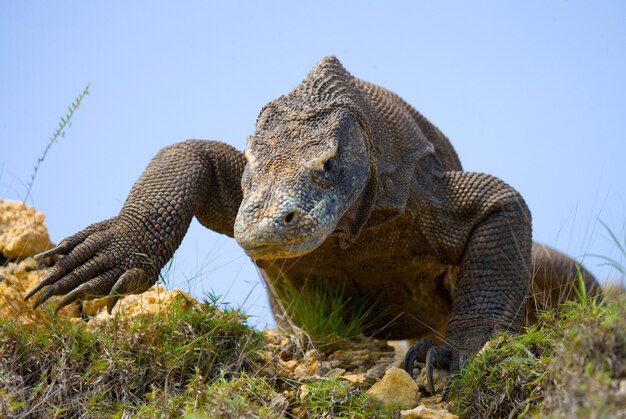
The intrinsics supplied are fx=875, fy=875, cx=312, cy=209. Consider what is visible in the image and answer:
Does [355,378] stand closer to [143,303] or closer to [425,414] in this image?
[425,414]

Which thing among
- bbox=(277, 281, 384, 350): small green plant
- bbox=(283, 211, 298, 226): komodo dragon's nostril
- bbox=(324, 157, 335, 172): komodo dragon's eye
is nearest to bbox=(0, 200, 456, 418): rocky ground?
bbox=(277, 281, 384, 350): small green plant

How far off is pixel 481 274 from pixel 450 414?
1.50 m

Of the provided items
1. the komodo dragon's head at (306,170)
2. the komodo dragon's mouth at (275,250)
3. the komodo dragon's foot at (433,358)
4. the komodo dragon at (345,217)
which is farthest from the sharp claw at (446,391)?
the komodo dragon's mouth at (275,250)

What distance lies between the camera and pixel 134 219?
4895 mm

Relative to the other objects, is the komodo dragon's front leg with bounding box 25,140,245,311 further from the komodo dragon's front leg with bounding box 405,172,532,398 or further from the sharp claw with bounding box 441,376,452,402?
the sharp claw with bounding box 441,376,452,402

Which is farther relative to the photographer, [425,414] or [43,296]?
[43,296]

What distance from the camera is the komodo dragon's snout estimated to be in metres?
3.81

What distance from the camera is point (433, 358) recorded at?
4.55m

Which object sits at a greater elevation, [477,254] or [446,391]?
[477,254]

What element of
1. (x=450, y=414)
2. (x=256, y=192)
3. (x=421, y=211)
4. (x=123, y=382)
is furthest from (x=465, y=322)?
(x=123, y=382)

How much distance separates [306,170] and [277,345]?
1.35 meters

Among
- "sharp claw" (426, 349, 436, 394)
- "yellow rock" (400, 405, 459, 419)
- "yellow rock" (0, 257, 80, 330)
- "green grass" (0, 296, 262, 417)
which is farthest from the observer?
"yellow rock" (0, 257, 80, 330)

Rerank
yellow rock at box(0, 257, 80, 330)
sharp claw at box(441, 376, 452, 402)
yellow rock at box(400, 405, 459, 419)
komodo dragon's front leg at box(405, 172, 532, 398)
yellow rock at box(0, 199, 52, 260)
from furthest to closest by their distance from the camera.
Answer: yellow rock at box(0, 199, 52, 260), komodo dragon's front leg at box(405, 172, 532, 398), yellow rock at box(0, 257, 80, 330), sharp claw at box(441, 376, 452, 402), yellow rock at box(400, 405, 459, 419)

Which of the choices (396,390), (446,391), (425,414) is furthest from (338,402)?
(446,391)
